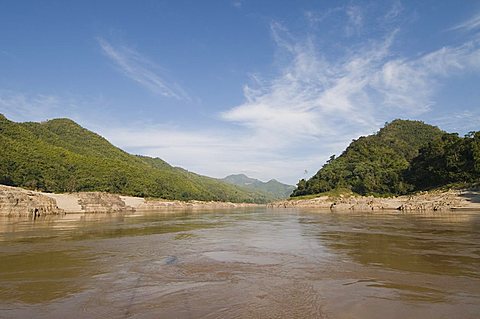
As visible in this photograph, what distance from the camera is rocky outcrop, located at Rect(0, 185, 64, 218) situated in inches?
1439

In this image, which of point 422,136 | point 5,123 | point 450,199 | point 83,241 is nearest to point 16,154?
point 5,123

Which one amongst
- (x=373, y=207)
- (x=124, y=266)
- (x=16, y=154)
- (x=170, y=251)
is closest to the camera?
(x=124, y=266)

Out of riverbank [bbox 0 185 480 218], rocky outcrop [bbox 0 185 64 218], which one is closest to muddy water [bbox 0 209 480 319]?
rocky outcrop [bbox 0 185 64 218]

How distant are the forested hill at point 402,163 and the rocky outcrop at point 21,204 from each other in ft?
210

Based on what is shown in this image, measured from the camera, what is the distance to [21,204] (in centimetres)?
3791

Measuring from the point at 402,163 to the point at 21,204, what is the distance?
316ft

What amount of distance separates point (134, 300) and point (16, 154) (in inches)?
2874

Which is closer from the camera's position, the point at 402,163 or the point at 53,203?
the point at 53,203

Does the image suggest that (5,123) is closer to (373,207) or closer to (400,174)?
(373,207)

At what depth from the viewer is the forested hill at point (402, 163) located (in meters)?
59.4

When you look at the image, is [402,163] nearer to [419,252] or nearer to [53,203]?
[53,203]

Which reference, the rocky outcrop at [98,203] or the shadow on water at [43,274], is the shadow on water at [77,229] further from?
the rocky outcrop at [98,203]

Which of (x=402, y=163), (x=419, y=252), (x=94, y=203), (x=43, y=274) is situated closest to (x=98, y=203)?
(x=94, y=203)

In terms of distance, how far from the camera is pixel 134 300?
22.3 ft
